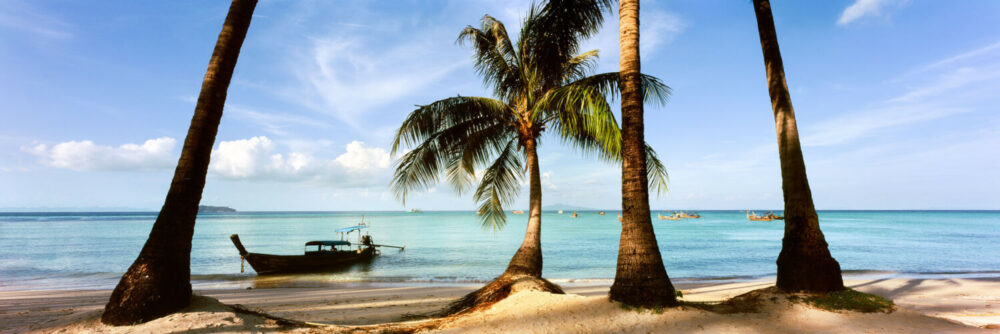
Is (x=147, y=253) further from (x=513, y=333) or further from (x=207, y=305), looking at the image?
(x=513, y=333)

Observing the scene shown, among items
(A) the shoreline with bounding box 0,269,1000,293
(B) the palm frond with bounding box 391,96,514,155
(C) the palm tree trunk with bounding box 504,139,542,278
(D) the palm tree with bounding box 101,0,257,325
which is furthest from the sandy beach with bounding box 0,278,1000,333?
(A) the shoreline with bounding box 0,269,1000,293

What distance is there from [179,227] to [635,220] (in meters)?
6.21

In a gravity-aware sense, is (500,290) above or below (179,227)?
below

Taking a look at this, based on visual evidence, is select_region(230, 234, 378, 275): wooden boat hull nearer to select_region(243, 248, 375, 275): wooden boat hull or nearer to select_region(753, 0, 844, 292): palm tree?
select_region(243, 248, 375, 275): wooden boat hull

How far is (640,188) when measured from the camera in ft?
19.6

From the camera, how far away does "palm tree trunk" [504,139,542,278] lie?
8.46 meters

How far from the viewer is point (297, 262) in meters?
20.7

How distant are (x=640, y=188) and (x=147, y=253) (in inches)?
261

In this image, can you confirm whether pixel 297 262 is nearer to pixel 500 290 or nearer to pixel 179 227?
pixel 500 290

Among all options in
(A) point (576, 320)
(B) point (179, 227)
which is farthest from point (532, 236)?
(B) point (179, 227)

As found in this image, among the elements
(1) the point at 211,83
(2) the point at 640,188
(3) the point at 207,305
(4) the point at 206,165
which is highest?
(1) the point at 211,83

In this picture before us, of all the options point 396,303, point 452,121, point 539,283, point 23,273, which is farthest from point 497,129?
point 23,273

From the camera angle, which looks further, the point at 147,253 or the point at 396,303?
the point at 396,303

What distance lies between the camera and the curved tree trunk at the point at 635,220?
571 centimetres
